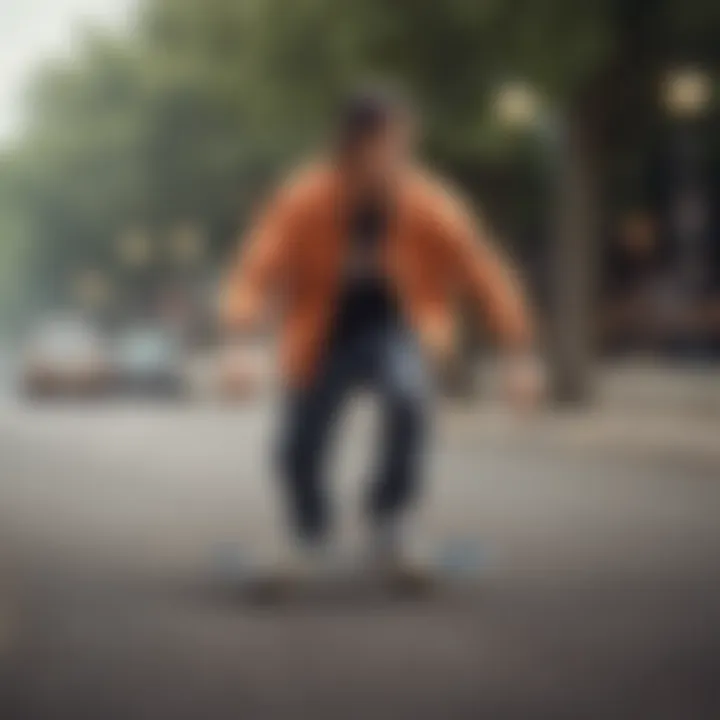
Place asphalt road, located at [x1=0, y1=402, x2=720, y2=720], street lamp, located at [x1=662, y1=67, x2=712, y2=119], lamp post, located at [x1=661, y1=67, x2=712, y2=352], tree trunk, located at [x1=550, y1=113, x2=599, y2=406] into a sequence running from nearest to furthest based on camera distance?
asphalt road, located at [x1=0, y1=402, x2=720, y2=720] → lamp post, located at [x1=661, y1=67, x2=712, y2=352] → tree trunk, located at [x1=550, y1=113, x2=599, y2=406] → street lamp, located at [x1=662, y1=67, x2=712, y2=119]

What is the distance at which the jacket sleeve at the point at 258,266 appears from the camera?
2064mm

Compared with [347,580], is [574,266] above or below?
above

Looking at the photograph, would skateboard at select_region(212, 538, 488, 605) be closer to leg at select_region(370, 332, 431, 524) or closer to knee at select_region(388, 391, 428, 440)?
leg at select_region(370, 332, 431, 524)

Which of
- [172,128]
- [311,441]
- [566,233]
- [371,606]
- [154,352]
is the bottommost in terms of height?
[371,606]

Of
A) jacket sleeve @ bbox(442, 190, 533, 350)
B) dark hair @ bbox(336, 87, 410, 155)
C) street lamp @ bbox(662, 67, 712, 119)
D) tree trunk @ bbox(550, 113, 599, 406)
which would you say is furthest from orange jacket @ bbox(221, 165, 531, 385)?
street lamp @ bbox(662, 67, 712, 119)

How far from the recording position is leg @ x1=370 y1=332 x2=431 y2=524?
2236mm

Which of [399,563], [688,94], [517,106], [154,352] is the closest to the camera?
[154,352]

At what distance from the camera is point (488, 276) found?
2.24 metres

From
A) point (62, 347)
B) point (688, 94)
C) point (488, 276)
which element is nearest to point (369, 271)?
point (488, 276)

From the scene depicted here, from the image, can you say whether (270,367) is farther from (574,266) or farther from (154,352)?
(574,266)

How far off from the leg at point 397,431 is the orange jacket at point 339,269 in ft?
0.24

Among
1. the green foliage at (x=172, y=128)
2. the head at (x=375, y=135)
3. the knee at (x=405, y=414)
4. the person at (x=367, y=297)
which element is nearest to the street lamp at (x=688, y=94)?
the green foliage at (x=172, y=128)

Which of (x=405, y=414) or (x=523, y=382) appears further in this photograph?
(x=405, y=414)

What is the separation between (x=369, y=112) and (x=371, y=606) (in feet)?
2.35
